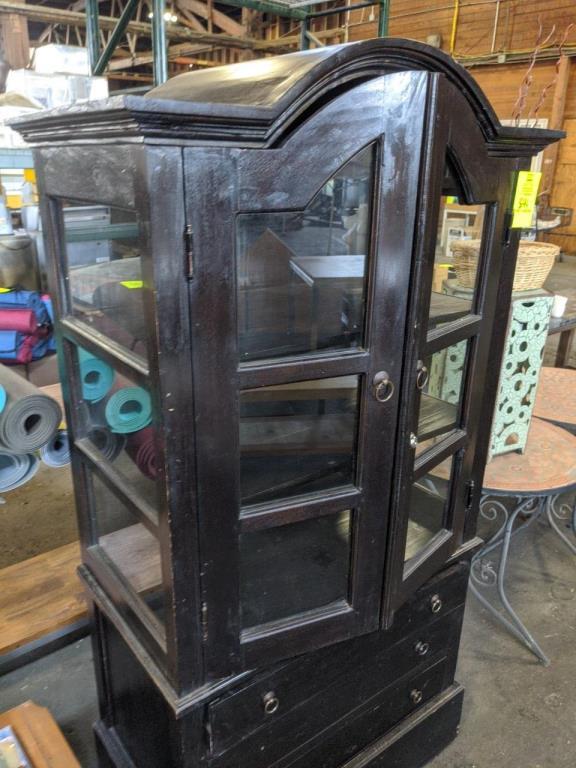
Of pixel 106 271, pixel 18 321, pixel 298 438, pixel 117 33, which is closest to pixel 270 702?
pixel 298 438

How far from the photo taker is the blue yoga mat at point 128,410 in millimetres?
957

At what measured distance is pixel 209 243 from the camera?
79cm

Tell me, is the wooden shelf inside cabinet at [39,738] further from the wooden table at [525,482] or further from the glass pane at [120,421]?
the wooden table at [525,482]

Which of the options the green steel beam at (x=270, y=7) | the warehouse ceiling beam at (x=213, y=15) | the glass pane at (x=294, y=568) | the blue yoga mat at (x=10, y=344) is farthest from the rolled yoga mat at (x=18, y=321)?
the warehouse ceiling beam at (x=213, y=15)

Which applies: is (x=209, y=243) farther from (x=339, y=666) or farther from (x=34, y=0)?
(x=34, y=0)

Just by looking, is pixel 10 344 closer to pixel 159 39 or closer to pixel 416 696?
pixel 159 39

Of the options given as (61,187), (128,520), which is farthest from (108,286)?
(128,520)

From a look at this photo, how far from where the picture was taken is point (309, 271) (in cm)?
102

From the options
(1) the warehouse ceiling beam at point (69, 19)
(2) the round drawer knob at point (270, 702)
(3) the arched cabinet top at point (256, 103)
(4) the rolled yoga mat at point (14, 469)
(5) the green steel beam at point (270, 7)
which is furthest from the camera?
(1) the warehouse ceiling beam at point (69, 19)

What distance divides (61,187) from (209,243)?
387mm

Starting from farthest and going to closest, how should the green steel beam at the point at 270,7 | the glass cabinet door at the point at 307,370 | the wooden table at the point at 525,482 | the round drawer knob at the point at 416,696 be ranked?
the green steel beam at the point at 270,7, the wooden table at the point at 525,482, the round drawer knob at the point at 416,696, the glass cabinet door at the point at 307,370

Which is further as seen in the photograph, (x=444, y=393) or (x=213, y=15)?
(x=213, y=15)

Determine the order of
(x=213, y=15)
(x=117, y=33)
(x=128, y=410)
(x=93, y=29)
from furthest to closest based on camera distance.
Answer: (x=213, y=15), (x=93, y=29), (x=117, y=33), (x=128, y=410)

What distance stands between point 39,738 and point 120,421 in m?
0.72
